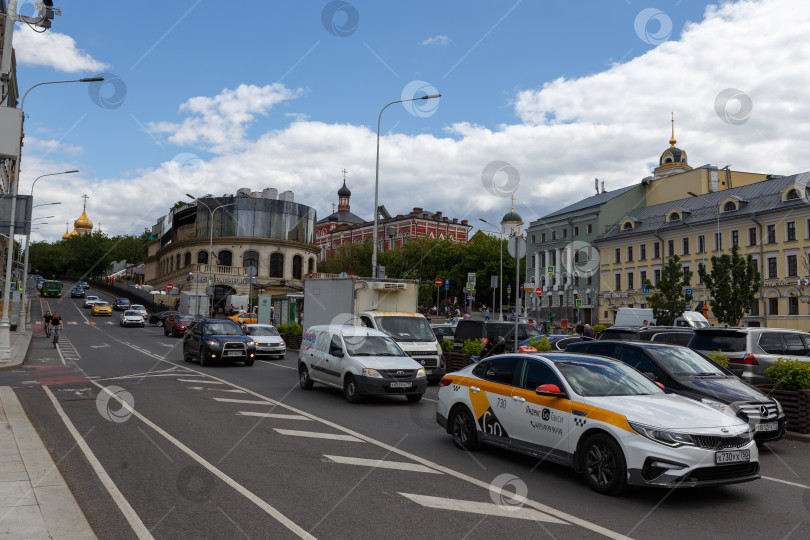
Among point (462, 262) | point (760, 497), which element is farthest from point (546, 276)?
point (760, 497)

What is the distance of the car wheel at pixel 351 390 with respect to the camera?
14.1 metres

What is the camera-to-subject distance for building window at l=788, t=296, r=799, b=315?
4709 cm

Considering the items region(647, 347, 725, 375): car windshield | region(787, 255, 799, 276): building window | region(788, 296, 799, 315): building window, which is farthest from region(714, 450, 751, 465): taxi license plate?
region(787, 255, 799, 276): building window

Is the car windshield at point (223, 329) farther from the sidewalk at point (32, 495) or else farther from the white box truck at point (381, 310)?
the sidewalk at point (32, 495)

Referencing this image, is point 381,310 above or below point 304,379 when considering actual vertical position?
above

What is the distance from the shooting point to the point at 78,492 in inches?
273

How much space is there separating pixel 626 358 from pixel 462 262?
82.2m

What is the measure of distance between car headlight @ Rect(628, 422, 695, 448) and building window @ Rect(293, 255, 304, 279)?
78.8 m

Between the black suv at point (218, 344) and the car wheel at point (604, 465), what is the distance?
17.9 metres

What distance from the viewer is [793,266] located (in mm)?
48344

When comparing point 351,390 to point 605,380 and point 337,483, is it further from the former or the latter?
point 605,380

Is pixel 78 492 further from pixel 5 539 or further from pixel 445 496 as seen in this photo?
pixel 445 496

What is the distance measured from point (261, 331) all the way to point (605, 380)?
2202cm

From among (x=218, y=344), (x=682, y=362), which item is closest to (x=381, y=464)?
(x=682, y=362)
